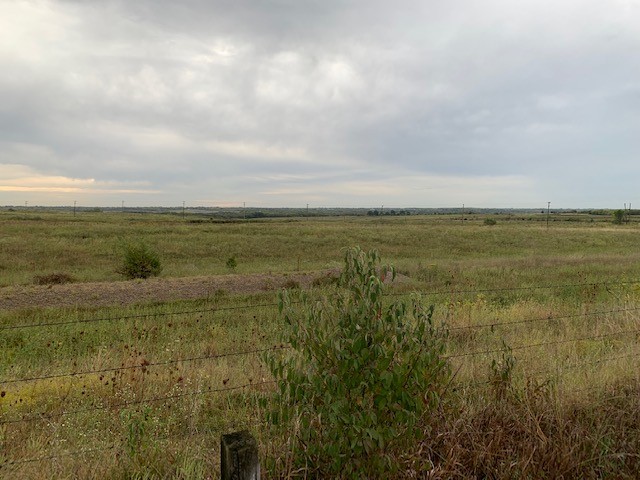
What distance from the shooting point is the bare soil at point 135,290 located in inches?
566

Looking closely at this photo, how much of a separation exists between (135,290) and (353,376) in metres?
15.0

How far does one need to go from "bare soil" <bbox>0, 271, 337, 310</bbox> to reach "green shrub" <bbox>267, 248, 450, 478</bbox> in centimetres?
1009

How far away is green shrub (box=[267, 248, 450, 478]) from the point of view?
2.79 metres

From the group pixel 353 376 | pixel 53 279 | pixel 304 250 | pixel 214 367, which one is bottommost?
pixel 304 250

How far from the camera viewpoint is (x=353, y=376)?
2.87m

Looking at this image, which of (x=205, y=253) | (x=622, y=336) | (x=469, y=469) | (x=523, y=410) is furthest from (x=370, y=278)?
(x=205, y=253)

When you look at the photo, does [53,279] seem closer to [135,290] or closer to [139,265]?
[139,265]

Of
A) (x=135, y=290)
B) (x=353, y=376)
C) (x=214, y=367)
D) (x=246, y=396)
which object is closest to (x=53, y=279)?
(x=135, y=290)

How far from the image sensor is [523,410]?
4055 mm

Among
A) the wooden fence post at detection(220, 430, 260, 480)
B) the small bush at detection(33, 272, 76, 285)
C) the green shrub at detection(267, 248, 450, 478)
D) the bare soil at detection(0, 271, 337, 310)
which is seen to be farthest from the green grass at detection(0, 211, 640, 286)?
the wooden fence post at detection(220, 430, 260, 480)

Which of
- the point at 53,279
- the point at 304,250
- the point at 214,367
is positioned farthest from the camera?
the point at 304,250

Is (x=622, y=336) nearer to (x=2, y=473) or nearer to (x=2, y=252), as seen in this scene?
(x=2, y=473)

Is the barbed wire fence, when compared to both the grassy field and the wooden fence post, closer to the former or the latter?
the grassy field

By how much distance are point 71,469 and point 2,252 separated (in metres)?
33.7
